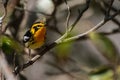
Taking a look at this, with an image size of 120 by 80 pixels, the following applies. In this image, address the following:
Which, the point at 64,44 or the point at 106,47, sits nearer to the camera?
the point at 106,47

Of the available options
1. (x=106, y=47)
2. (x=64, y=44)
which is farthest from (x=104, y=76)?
(x=64, y=44)

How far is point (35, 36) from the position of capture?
1387 millimetres

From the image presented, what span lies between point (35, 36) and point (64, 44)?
231 millimetres

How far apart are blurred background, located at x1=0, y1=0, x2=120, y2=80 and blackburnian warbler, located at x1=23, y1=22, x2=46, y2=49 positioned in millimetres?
37

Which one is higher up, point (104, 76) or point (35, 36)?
point (35, 36)

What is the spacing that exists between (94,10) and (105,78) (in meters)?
0.87

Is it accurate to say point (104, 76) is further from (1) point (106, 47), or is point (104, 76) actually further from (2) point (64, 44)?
(2) point (64, 44)

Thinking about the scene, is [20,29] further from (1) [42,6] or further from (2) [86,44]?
(2) [86,44]

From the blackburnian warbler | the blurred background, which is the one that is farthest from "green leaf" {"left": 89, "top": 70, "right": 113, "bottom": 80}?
the blackburnian warbler

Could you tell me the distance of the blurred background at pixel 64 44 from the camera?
56.9 inches

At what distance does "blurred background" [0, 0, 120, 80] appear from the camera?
145 centimetres

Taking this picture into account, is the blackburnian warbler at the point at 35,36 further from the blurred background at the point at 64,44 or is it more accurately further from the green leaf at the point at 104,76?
the green leaf at the point at 104,76

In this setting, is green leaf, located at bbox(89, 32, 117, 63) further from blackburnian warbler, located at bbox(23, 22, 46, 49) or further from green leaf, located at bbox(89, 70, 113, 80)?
blackburnian warbler, located at bbox(23, 22, 46, 49)

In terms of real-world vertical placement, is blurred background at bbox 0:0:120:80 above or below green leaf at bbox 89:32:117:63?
below
